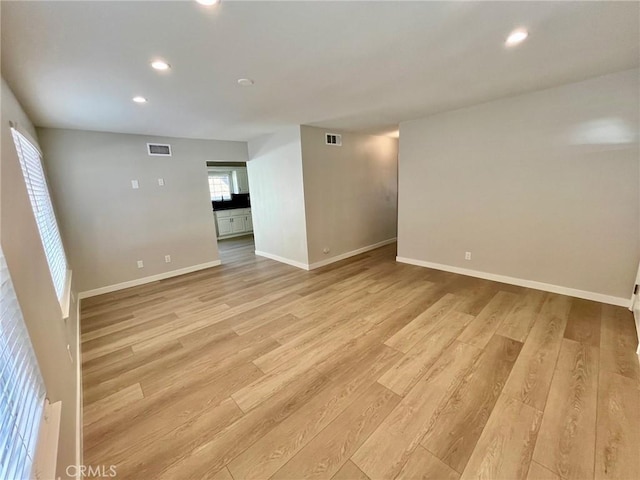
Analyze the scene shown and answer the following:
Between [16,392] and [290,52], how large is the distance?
223 cm

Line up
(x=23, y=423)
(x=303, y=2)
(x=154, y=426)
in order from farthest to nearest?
(x=154, y=426) → (x=303, y=2) → (x=23, y=423)

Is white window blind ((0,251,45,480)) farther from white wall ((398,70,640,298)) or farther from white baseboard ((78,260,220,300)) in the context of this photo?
white wall ((398,70,640,298))

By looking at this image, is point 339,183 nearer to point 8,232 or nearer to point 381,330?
point 381,330

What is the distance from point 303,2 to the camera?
→ 1.37m

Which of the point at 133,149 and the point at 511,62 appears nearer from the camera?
the point at 511,62

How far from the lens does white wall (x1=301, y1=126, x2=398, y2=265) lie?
438cm

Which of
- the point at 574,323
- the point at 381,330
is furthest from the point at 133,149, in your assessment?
the point at 574,323

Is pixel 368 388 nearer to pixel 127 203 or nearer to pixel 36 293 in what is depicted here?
pixel 36 293

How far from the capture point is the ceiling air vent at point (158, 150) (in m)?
4.12

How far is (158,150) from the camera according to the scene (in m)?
4.21

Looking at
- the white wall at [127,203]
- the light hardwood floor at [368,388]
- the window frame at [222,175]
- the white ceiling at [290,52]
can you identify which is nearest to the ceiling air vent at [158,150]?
the white wall at [127,203]

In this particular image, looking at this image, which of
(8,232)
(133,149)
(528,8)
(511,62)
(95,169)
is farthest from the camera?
(133,149)

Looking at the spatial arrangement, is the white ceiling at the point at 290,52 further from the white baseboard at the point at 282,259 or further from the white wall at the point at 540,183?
the white baseboard at the point at 282,259

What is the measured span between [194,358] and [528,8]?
3.40m
